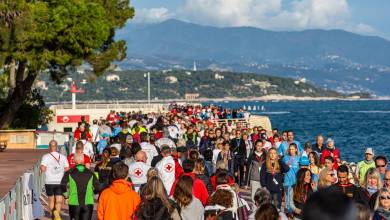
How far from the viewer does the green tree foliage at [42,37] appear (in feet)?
119

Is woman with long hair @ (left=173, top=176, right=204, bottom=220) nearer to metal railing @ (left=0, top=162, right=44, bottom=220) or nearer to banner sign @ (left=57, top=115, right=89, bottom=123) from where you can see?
metal railing @ (left=0, top=162, right=44, bottom=220)

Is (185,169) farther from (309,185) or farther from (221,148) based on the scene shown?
(221,148)

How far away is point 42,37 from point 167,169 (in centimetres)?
2602

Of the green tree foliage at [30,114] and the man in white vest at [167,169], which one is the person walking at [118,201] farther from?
the green tree foliage at [30,114]

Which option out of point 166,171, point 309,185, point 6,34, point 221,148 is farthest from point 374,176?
point 6,34

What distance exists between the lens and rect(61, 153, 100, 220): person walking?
10836 millimetres

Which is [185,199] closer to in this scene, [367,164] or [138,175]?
[138,175]

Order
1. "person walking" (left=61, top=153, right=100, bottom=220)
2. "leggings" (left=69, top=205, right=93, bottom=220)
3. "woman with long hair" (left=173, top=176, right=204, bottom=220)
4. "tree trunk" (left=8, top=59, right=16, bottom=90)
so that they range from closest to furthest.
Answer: "woman with long hair" (left=173, top=176, right=204, bottom=220), "person walking" (left=61, top=153, right=100, bottom=220), "leggings" (left=69, top=205, right=93, bottom=220), "tree trunk" (left=8, top=59, right=16, bottom=90)

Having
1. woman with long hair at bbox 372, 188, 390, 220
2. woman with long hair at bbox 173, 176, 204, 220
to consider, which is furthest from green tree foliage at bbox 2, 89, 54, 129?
woman with long hair at bbox 372, 188, 390, 220

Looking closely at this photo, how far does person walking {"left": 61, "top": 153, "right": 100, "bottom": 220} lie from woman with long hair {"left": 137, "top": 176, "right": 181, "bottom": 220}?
10.5ft

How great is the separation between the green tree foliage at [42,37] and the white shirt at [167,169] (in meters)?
25.3

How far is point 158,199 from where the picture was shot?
7.72 meters

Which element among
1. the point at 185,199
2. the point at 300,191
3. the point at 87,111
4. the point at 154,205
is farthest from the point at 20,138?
the point at 154,205

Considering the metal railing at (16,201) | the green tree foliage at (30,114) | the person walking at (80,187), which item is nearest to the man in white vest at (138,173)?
the person walking at (80,187)
